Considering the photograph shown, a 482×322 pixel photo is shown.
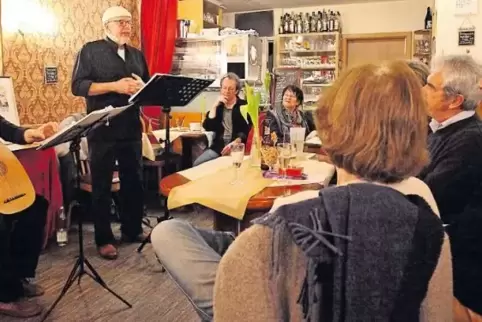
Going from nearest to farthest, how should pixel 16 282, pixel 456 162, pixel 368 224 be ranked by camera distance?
pixel 368 224, pixel 456 162, pixel 16 282

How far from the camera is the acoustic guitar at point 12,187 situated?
8.16 ft

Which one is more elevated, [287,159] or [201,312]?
[287,159]

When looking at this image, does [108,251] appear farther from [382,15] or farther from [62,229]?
[382,15]

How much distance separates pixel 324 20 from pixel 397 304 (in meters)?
7.86

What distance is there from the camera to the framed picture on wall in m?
4.00

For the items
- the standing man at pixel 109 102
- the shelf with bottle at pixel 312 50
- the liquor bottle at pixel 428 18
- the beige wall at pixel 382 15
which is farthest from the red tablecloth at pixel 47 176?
the liquor bottle at pixel 428 18

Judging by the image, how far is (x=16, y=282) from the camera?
8.64ft

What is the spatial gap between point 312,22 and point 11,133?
20.7 ft

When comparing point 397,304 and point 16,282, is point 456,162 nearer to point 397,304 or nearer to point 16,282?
point 397,304

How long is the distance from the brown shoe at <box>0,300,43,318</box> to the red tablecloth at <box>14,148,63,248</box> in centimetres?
99

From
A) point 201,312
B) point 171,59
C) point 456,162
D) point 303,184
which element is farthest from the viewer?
point 171,59

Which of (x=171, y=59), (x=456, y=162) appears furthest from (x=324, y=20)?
(x=456, y=162)

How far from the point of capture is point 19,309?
8.51 ft

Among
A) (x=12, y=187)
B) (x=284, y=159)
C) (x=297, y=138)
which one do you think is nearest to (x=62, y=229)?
(x=12, y=187)
